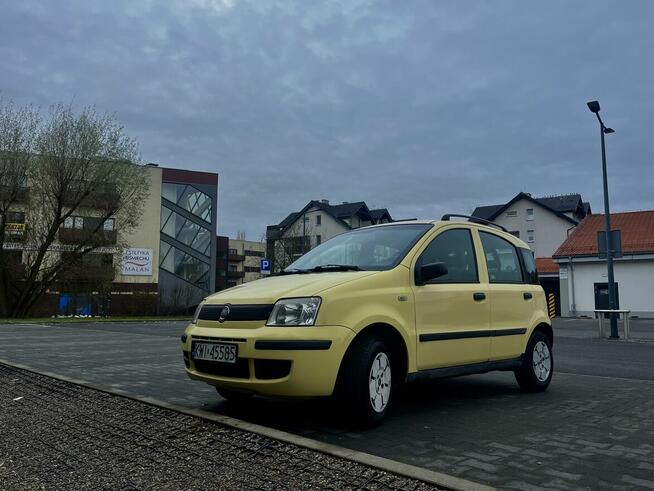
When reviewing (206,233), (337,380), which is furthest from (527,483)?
(206,233)

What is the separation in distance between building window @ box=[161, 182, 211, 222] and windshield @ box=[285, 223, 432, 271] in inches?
2326

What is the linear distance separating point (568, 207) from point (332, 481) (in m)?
65.9

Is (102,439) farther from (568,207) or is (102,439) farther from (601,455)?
(568,207)

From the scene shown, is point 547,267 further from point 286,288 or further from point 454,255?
point 286,288

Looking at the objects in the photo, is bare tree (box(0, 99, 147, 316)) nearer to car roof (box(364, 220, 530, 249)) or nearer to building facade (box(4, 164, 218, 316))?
building facade (box(4, 164, 218, 316))

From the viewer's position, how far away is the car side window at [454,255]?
18.5ft

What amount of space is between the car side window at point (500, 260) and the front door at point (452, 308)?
0.28 metres

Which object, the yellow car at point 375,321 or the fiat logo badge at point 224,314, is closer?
the yellow car at point 375,321

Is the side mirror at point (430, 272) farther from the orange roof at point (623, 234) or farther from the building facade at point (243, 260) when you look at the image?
the building facade at point (243, 260)

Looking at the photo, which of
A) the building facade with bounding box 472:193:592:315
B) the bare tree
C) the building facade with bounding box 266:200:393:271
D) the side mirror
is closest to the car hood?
the side mirror

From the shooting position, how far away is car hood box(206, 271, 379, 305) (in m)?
4.66

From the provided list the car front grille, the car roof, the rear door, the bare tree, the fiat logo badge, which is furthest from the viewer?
the bare tree

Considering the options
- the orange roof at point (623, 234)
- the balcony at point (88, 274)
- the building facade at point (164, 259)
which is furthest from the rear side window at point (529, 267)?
the building facade at point (164, 259)

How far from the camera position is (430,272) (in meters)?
5.26
